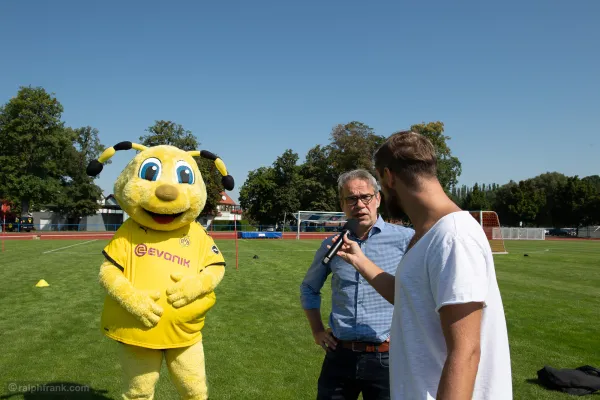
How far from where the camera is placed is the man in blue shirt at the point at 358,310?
9.09ft

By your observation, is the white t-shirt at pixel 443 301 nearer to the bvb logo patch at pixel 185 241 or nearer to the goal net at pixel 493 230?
the bvb logo patch at pixel 185 241

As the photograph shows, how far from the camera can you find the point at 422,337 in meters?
1.61

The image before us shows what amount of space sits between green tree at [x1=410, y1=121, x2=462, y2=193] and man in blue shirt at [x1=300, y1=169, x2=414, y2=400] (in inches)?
2105

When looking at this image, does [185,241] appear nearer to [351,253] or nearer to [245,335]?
[351,253]

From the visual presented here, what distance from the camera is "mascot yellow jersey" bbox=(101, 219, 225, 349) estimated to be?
3.44 m

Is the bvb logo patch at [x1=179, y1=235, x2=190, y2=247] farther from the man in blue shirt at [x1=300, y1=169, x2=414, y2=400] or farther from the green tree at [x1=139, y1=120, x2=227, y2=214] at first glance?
the green tree at [x1=139, y1=120, x2=227, y2=214]

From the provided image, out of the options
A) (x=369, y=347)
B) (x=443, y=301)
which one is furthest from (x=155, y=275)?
(x=443, y=301)

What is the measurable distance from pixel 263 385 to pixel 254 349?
136 centimetres

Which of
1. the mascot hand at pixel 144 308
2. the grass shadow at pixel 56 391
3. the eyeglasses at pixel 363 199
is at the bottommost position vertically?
the grass shadow at pixel 56 391

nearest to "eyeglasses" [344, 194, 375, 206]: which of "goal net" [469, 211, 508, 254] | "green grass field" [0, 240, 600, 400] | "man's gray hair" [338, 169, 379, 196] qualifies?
"man's gray hair" [338, 169, 379, 196]

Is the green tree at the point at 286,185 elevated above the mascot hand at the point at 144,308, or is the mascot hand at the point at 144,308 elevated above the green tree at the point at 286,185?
the green tree at the point at 286,185

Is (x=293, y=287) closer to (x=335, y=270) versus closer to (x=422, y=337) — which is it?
(x=335, y=270)

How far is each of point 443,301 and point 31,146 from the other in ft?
182

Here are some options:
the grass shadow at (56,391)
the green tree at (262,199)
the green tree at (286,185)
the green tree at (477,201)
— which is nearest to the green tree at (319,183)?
the green tree at (286,185)
